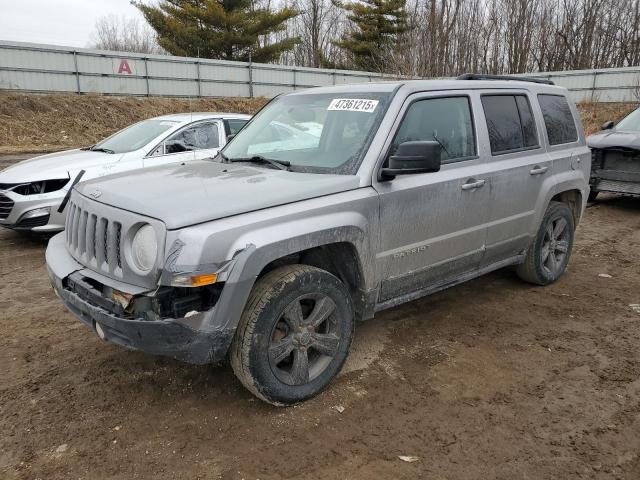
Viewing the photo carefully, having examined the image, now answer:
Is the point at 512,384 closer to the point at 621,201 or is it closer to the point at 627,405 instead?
the point at 627,405

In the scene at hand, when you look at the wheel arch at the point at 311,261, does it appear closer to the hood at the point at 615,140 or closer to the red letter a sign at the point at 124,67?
the hood at the point at 615,140

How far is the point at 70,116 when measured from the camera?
19.8 metres

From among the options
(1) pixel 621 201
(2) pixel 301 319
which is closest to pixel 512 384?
(2) pixel 301 319

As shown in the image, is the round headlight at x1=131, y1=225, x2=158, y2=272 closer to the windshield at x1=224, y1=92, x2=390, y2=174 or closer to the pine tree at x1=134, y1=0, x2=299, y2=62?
the windshield at x1=224, y1=92, x2=390, y2=174

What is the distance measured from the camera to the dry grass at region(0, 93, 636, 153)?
17953 millimetres

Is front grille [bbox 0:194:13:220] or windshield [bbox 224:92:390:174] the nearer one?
windshield [bbox 224:92:390:174]

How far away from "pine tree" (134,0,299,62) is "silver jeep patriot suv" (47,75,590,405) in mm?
28955

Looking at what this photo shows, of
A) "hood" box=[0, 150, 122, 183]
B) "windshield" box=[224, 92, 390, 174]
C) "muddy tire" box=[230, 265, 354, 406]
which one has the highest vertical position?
"windshield" box=[224, 92, 390, 174]

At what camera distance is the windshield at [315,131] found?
354 cm

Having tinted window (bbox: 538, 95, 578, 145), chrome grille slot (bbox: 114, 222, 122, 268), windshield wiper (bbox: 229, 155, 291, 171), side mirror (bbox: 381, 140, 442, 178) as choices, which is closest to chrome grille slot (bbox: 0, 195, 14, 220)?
windshield wiper (bbox: 229, 155, 291, 171)

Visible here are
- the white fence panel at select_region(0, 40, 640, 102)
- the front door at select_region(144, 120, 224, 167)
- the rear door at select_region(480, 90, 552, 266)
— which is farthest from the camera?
the white fence panel at select_region(0, 40, 640, 102)

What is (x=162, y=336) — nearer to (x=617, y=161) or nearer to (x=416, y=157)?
(x=416, y=157)

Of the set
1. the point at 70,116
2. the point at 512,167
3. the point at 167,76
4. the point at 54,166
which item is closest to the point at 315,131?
the point at 512,167

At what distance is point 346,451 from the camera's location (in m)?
2.79
